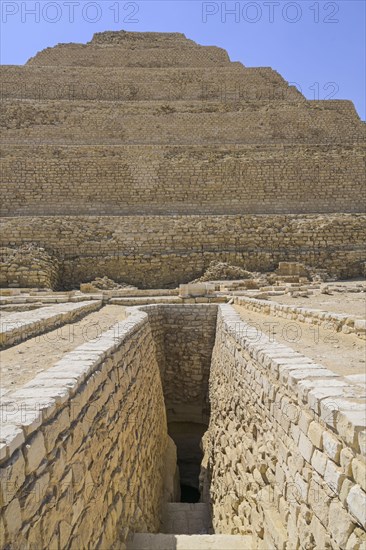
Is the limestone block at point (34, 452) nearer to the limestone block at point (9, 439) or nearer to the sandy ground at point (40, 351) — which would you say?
the limestone block at point (9, 439)

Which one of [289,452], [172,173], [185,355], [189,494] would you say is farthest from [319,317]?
[172,173]

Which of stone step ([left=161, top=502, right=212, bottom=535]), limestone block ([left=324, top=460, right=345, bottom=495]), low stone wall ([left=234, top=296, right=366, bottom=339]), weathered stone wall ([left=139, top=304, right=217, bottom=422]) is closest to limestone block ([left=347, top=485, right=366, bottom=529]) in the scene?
limestone block ([left=324, top=460, right=345, bottom=495])

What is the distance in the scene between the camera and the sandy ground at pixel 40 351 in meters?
3.29

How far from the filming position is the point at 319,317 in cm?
536

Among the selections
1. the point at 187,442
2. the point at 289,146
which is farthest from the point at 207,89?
the point at 187,442

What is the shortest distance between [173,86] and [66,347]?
24.2 meters

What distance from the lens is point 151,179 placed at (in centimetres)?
1795

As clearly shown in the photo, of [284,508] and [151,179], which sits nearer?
[284,508]

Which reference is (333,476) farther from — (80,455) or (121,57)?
(121,57)

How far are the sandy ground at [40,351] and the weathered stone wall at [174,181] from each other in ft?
38.3

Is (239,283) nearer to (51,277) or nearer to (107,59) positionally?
(51,277)

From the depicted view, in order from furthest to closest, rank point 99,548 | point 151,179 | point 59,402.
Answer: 1. point 151,179
2. point 99,548
3. point 59,402

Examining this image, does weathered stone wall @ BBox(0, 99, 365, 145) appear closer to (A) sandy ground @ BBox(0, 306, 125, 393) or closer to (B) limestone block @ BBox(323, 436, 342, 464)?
(A) sandy ground @ BBox(0, 306, 125, 393)

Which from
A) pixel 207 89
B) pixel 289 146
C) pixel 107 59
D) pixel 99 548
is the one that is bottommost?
pixel 99 548
